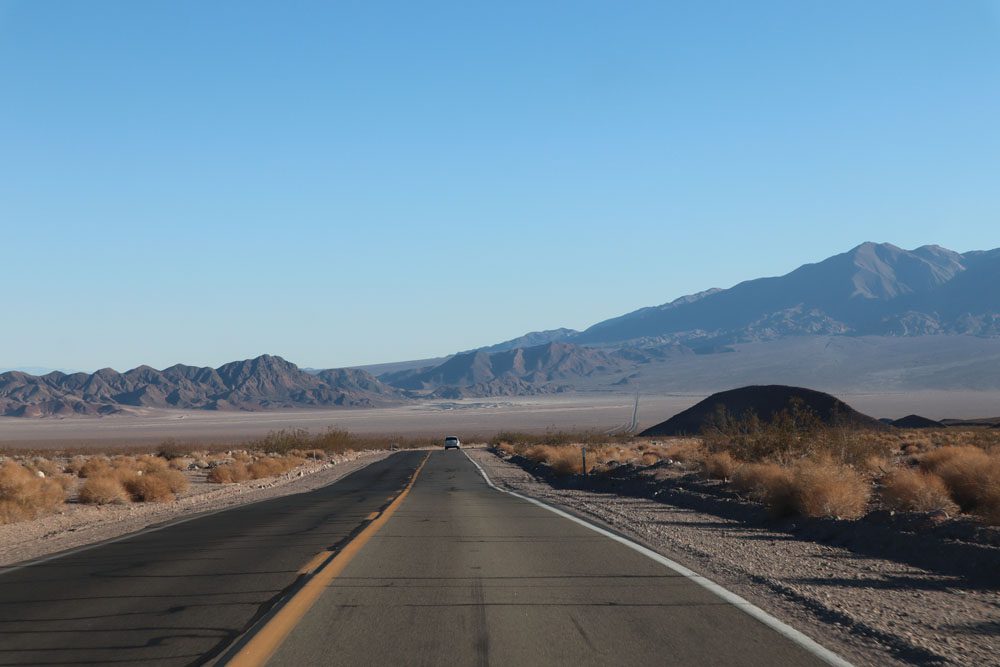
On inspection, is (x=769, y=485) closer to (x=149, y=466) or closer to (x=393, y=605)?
(x=393, y=605)

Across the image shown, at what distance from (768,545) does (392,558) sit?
19.0 ft

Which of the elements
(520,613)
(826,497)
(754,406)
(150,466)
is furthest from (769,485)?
(754,406)

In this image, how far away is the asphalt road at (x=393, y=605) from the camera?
24.2 ft

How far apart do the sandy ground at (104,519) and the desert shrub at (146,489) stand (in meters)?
0.50

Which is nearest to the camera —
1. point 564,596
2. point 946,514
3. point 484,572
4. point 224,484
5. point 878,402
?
point 564,596

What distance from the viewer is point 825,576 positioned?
1130 cm

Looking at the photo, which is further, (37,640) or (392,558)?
(392,558)

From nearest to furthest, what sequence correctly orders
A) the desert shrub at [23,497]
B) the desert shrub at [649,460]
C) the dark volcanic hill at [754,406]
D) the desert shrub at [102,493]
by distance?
the desert shrub at [23,497] → the desert shrub at [102,493] → the desert shrub at [649,460] → the dark volcanic hill at [754,406]

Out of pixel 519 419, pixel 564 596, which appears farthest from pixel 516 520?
pixel 519 419

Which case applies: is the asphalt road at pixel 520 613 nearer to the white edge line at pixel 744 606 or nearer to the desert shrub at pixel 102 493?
the white edge line at pixel 744 606

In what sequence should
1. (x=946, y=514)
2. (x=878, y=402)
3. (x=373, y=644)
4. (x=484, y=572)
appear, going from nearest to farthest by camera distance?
(x=373, y=644) < (x=484, y=572) < (x=946, y=514) < (x=878, y=402)

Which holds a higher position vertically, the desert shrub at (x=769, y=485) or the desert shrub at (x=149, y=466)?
the desert shrub at (x=769, y=485)

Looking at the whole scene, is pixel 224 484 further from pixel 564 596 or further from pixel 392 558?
→ pixel 564 596

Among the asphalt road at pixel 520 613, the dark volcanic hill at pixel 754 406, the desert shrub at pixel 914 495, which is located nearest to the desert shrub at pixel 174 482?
the asphalt road at pixel 520 613
